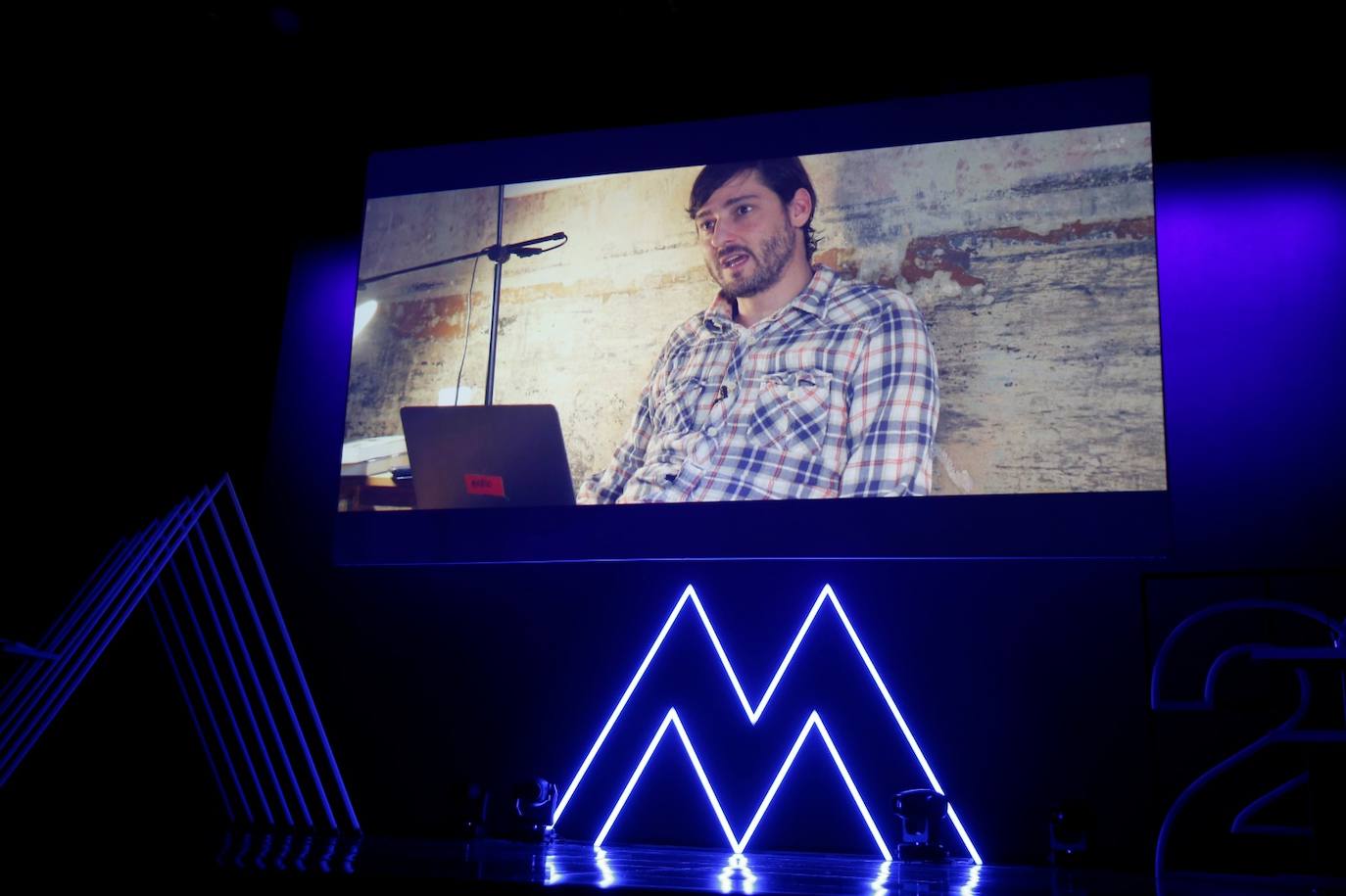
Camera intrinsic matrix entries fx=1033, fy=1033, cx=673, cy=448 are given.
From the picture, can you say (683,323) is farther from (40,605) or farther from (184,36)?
(40,605)

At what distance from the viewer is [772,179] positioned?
10.6 feet

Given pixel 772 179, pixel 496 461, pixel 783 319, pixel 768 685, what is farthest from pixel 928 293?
pixel 496 461

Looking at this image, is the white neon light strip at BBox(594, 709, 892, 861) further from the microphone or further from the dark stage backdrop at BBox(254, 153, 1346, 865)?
the microphone

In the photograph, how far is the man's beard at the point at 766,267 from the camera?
312 cm

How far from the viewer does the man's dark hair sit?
3150 mm

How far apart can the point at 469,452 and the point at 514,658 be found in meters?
0.69

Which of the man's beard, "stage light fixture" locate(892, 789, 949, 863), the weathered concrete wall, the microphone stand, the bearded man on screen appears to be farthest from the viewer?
the microphone stand

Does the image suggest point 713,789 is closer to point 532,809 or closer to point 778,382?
point 532,809

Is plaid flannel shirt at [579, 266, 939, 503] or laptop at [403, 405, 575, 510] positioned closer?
plaid flannel shirt at [579, 266, 939, 503]

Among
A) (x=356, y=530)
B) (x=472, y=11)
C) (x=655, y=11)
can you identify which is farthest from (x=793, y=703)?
(x=472, y=11)

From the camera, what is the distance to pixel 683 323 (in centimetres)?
319

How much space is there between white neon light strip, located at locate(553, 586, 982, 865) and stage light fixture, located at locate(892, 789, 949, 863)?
0.46 feet

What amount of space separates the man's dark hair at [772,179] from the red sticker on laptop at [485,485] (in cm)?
104

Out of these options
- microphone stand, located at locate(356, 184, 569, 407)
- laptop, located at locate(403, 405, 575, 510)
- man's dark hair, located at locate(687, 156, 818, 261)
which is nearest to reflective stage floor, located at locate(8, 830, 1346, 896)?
laptop, located at locate(403, 405, 575, 510)
